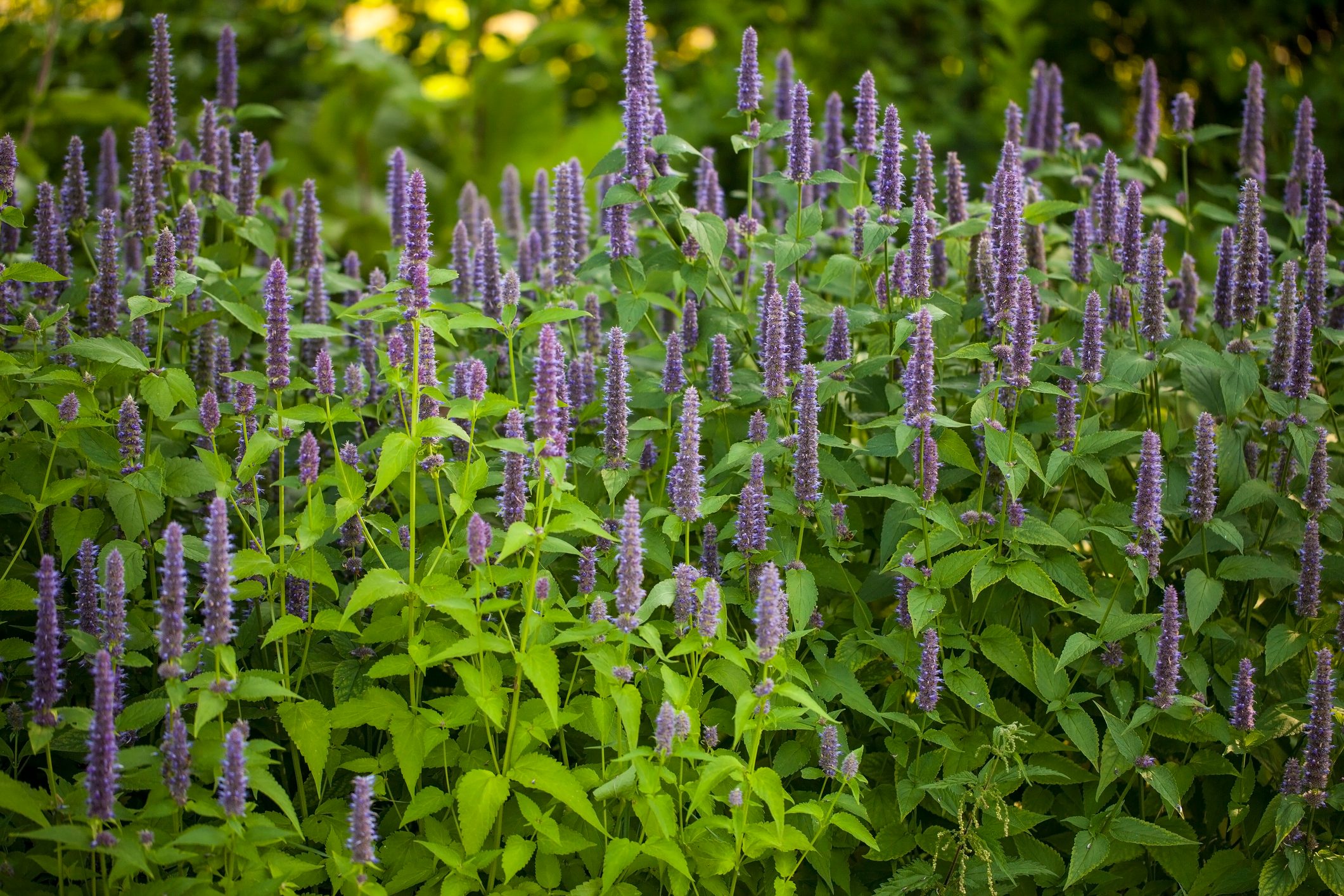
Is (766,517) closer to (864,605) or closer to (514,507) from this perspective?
(864,605)

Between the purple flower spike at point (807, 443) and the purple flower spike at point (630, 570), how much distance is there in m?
0.57

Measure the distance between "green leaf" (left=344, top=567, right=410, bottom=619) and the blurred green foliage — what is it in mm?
6153

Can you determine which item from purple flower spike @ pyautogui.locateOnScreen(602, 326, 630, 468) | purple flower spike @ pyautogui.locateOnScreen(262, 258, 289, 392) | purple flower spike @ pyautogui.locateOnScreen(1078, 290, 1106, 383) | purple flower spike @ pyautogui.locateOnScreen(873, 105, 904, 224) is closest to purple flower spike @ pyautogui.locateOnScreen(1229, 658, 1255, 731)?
purple flower spike @ pyautogui.locateOnScreen(1078, 290, 1106, 383)

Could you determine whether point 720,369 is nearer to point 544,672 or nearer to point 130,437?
point 544,672

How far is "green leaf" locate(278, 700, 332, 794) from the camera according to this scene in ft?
9.64

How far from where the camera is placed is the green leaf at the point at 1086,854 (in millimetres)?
3207

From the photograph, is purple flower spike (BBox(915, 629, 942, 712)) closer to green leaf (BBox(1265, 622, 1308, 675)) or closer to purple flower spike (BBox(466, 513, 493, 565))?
green leaf (BBox(1265, 622, 1308, 675))

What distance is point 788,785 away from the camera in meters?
3.57

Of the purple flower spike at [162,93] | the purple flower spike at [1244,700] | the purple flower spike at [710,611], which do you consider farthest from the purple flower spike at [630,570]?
the purple flower spike at [162,93]

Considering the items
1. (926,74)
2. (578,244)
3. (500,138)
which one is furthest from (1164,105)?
(578,244)

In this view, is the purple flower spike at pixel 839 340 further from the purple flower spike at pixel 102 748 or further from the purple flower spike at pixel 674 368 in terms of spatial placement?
the purple flower spike at pixel 102 748

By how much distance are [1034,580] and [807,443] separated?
0.69 meters

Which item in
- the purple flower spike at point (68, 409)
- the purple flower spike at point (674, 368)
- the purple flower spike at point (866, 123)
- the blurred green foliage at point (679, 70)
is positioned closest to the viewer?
the purple flower spike at point (68, 409)

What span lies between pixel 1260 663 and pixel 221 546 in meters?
2.93
